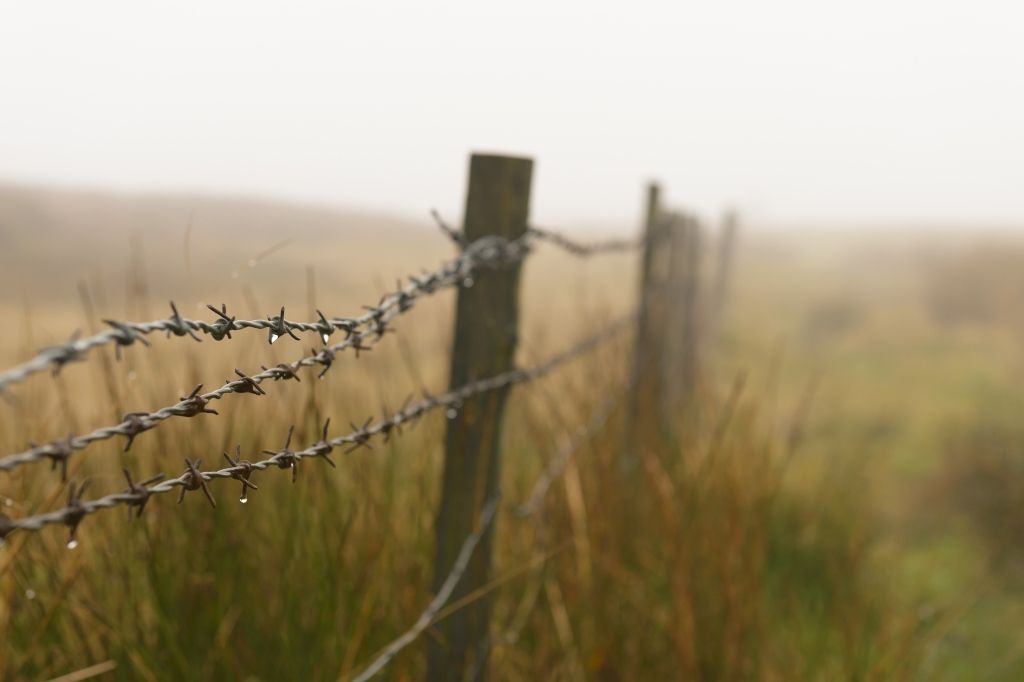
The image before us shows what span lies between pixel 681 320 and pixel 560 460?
2.79 m

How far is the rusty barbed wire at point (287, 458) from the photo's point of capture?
3.46 ft

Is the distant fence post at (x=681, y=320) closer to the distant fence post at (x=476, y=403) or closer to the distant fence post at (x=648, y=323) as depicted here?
the distant fence post at (x=648, y=323)

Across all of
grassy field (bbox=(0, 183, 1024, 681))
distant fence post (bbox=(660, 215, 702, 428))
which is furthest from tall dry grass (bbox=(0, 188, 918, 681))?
distant fence post (bbox=(660, 215, 702, 428))

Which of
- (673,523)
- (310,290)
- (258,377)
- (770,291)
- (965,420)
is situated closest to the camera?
(258,377)

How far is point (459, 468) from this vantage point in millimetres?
2305

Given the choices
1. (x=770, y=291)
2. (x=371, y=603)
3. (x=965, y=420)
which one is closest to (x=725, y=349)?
(x=965, y=420)

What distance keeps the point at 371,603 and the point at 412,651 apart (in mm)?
198

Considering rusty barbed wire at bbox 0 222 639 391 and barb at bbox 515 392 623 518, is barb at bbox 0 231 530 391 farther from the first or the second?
barb at bbox 515 392 623 518

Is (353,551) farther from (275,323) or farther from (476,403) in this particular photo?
(275,323)

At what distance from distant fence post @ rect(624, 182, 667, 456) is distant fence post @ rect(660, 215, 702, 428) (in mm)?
300

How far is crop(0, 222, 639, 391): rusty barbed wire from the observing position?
96 centimetres

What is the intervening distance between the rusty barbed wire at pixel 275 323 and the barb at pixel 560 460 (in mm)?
666

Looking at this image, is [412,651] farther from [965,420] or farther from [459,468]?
[965,420]

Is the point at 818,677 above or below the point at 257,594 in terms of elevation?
below
